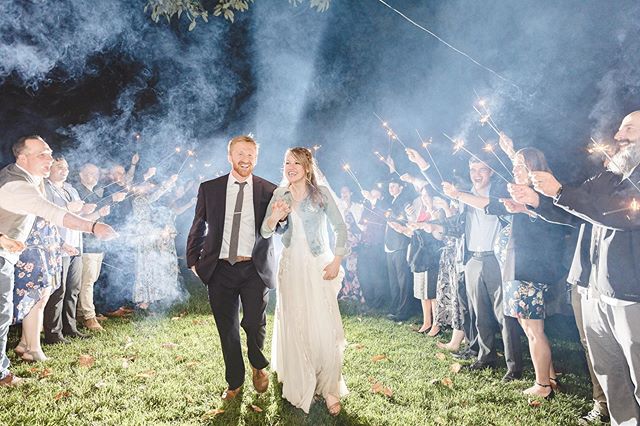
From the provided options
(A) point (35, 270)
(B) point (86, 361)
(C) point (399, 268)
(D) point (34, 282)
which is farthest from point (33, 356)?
(C) point (399, 268)

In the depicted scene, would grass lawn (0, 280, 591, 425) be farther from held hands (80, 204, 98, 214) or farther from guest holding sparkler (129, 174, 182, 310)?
guest holding sparkler (129, 174, 182, 310)

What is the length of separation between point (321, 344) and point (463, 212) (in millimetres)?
2932

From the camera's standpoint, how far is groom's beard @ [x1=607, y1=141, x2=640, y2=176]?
3.06 m

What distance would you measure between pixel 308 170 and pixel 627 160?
2.58 metres

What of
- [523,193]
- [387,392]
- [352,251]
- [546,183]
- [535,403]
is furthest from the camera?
[352,251]

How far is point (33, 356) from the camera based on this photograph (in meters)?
5.07

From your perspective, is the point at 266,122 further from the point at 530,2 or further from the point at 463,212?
the point at 463,212

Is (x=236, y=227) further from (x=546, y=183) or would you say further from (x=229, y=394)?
(x=546, y=183)

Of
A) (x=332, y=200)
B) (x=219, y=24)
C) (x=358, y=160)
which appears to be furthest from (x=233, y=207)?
(x=358, y=160)

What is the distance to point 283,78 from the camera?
68.1 feet

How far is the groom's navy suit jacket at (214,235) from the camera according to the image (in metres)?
3.99

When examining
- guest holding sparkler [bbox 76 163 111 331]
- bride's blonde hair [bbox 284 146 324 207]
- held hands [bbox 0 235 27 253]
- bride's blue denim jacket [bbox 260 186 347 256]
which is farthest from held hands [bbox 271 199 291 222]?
guest holding sparkler [bbox 76 163 111 331]

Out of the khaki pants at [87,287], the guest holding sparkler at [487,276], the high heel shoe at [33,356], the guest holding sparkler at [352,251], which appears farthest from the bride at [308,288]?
the guest holding sparkler at [352,251]

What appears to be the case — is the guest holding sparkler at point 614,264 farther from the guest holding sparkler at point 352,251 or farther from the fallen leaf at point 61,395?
the guest holding sparkler at point 352,251
